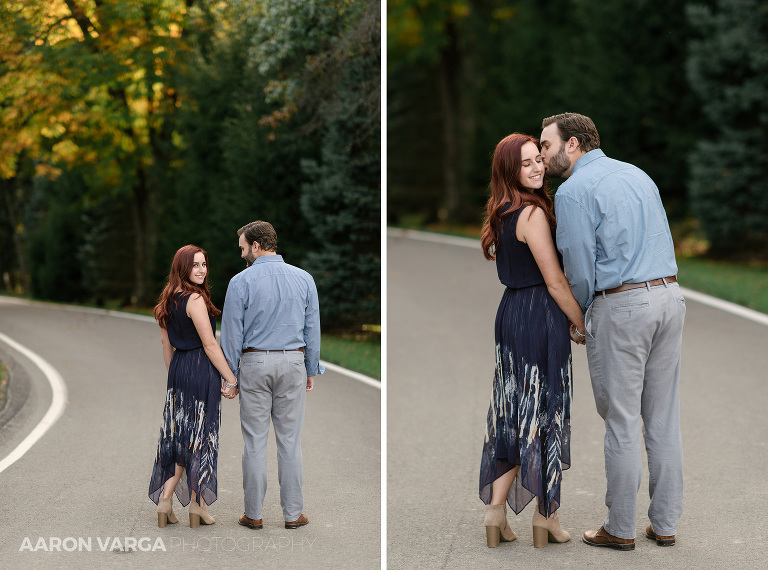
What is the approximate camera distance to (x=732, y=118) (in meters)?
17.1

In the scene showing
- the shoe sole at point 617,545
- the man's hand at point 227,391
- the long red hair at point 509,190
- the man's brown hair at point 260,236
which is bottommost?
the shoe sole at point 617,545

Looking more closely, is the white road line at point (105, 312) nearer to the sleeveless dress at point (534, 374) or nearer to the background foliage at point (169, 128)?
the background foliage at point (169, 128)

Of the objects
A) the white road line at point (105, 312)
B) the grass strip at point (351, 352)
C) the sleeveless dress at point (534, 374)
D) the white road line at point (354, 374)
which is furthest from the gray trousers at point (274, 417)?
the sleeveless dress at point (534, 374)

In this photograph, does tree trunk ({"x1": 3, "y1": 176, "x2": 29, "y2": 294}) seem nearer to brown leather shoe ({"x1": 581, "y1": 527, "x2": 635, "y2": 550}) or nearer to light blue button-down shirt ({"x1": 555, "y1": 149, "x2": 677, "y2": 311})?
light blue button-down shirt ({"x1": 555, "y1": 149, "x2": 677, "y2": 311})

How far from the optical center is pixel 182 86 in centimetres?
560

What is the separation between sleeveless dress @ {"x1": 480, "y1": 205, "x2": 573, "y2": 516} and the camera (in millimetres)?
4793

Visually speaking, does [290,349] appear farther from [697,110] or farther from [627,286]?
[697,110]

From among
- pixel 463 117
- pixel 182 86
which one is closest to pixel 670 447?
pixel 182 86

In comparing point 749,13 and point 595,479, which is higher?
point 749,13

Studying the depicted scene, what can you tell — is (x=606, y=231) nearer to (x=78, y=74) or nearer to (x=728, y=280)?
(x=78, y=74)

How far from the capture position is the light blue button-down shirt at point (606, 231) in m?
4.70

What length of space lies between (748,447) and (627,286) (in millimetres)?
2637

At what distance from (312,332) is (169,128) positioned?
5.64ft

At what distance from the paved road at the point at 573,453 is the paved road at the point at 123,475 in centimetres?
41
